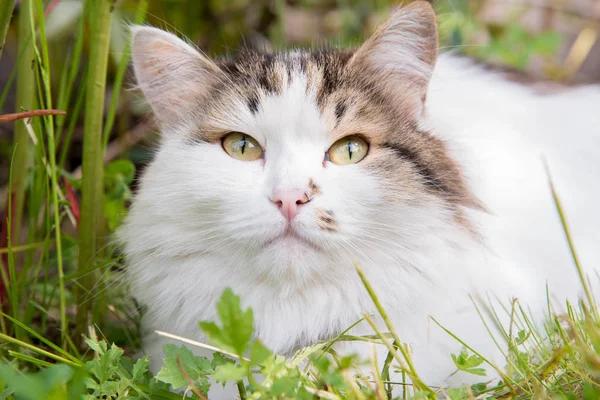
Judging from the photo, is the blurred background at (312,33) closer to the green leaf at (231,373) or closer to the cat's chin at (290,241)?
the cat's chin at (290,241)

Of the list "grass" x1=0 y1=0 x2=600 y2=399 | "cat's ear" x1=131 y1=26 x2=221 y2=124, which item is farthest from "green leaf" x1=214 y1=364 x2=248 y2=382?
"cat's ear" x1=131 y1=26 x2=221 y2=124

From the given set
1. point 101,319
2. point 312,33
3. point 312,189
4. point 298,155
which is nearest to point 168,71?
point 298,155

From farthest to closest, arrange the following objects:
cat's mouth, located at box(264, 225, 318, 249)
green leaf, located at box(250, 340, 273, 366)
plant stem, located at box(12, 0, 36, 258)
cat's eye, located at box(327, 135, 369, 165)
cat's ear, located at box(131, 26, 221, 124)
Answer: plant stem, located at box(12, 0, 36, 258)
cat's ear, located at box(131, 26, 221, 124)
cat's eye, located at box(327, 135, 369, 165)
cat's mouth, located at box(264, 225, 318, 249)
green leaf, located at box(250, 340, 273, 366)

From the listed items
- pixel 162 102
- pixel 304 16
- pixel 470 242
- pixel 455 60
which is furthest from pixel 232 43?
pixel 470 242

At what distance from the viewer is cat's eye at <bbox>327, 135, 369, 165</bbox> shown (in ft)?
4.91

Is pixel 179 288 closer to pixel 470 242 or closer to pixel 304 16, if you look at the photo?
pixel 470 242

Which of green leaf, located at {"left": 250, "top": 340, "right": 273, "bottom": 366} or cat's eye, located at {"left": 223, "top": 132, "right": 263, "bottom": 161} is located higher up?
cat's eye, located at {"left": 223, "top": 132, "right": 263, "bottom": 161}

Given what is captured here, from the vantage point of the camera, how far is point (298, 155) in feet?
4.70

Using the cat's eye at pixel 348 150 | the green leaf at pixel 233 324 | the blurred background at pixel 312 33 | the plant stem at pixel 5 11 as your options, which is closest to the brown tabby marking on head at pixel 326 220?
the cat's eye at pixel 348 150

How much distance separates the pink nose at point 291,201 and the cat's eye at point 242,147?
223 millimetres

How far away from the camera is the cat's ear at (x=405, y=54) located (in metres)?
1.59

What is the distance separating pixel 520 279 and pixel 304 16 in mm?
3001

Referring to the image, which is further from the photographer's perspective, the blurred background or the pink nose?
the blurred background

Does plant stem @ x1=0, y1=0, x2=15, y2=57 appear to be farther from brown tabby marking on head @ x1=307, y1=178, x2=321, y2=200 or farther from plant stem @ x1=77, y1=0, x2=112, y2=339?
brown tabby marking on head @ x1=307, y1=178, x2=321, y2=200
